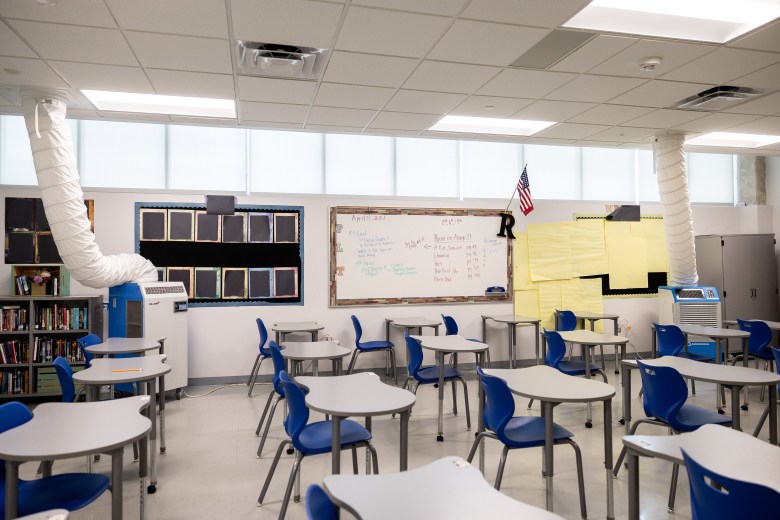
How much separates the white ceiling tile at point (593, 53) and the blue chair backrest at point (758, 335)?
12.5 feet

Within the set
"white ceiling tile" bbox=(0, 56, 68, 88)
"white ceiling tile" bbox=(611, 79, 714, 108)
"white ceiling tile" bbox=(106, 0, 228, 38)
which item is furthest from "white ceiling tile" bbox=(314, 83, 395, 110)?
"white ceiling tile" bbox=(611, 79, 714, 108)

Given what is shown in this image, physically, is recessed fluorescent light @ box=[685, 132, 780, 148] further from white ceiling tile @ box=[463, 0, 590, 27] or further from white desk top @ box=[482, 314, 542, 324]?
white ceiling tile @ box=[463, 0, 590, 27]

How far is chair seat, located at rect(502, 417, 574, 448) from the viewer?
116 inches

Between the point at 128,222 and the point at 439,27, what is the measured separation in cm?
458

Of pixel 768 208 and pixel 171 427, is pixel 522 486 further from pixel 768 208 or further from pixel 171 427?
pixel 768 208

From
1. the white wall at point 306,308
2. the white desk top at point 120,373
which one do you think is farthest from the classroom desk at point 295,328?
the white desk top at point 120,373

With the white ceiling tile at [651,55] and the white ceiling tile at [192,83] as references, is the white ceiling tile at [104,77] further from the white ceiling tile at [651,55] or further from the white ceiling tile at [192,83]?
the white ceiling tile at [651,55]

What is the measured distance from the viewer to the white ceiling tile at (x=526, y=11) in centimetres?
312

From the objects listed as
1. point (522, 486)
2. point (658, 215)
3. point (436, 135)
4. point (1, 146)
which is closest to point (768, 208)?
point (658, 215)

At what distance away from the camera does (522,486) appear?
3453mm

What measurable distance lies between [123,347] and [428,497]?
366 centimetres

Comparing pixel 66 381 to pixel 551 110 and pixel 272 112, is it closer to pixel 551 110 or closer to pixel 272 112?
pixel 272 112

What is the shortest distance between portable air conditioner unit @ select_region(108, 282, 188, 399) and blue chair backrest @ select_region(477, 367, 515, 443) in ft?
12.2

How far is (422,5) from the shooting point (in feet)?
10.3
